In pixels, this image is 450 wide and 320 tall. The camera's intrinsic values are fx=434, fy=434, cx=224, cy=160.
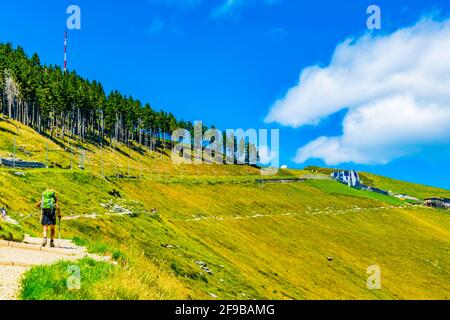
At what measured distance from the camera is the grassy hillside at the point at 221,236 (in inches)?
798

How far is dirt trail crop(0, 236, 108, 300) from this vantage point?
11.9 meters

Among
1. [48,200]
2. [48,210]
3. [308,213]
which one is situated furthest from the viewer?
[308,213]

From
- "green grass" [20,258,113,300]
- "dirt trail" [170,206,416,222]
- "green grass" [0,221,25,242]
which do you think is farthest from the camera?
"dirt trail" [170,206,416,222]

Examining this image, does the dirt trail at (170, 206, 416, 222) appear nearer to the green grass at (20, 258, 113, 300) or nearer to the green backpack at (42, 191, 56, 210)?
the green backpack at (42, 191, 56, 210)

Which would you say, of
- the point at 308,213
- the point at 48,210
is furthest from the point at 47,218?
the point at 308,213

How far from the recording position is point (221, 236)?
66750 mm

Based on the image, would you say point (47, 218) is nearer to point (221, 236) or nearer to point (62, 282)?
point (62, 282)

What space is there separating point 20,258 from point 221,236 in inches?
2032

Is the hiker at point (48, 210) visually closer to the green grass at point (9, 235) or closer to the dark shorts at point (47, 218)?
the dark shorts at point (47, 218)

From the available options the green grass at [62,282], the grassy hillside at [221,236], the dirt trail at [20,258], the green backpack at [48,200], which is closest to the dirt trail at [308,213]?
the grassy hillside at [221,236]

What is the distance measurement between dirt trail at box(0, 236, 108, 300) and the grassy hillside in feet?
2.07

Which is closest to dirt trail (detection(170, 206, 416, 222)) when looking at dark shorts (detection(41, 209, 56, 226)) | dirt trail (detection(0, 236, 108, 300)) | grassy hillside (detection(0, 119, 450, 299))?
grassy hillside (detection(0, 119, 450, 299))

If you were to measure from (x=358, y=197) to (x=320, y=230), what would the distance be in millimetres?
64166

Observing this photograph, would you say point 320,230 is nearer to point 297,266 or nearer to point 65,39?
point 297,266
